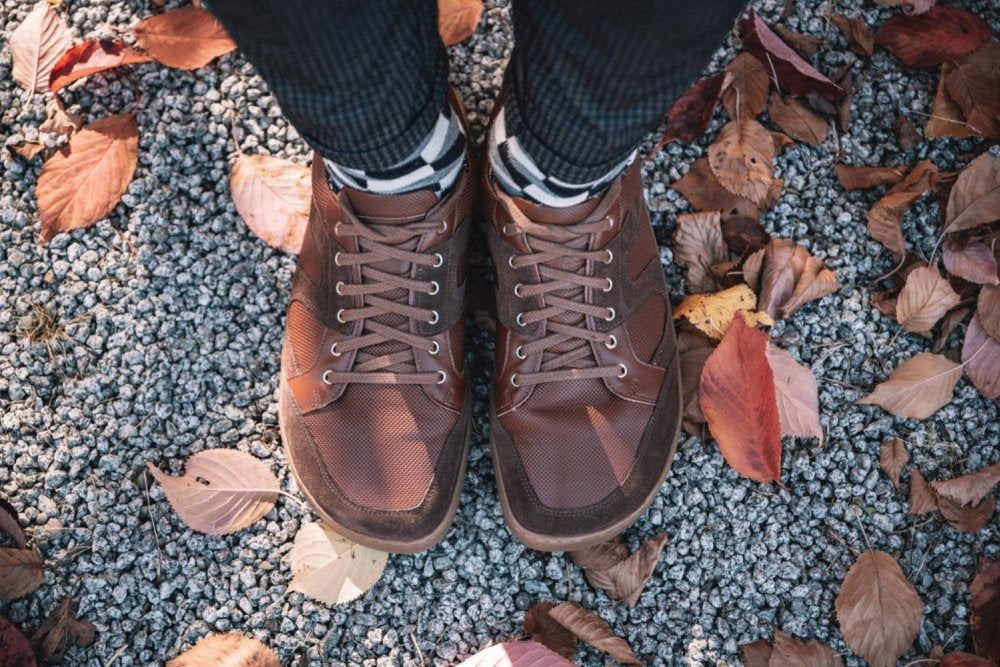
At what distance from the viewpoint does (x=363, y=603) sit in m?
1.43

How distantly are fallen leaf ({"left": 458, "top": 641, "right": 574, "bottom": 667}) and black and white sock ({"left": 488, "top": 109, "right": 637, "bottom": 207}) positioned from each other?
785 mm

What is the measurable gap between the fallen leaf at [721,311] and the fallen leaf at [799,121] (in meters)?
0.39

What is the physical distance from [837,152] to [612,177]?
2.33 ft

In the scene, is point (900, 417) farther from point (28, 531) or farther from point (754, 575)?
point (28, 531)

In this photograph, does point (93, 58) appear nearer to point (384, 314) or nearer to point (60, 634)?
point (384, 314)

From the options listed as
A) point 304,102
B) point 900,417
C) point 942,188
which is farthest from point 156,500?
point 942,188

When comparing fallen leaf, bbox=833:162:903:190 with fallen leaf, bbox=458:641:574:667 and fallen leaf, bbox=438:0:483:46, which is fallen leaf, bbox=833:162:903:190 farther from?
fallen leaf, bbox=458:641:574:667

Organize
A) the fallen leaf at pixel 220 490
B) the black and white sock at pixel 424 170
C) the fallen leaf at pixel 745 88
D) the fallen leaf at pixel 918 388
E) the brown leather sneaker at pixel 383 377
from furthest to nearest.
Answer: the fallen leaf at pixel 745 88 → the fallen leaf at pixel 918 388 → the fallen leaf at pixel 220 490 → the brown leather sneaker at pixel 383 377 → the black and white sock at pixel 424 170

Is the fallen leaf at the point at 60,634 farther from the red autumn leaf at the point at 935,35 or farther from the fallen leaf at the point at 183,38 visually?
the red autumn leaf at the point at 935,35

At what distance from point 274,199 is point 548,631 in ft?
3.31

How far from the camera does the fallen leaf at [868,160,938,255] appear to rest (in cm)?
158

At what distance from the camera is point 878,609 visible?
4.67 feet

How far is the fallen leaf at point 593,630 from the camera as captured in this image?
1.40 meters

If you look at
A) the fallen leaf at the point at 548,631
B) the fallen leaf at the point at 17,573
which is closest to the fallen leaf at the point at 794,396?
the fallen leaf at the point at 548,631
